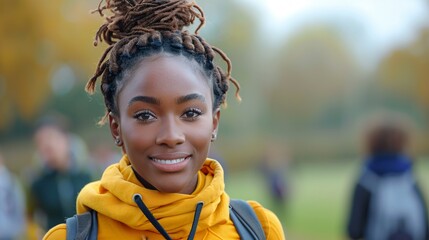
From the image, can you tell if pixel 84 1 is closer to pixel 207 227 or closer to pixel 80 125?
pixel 80 125

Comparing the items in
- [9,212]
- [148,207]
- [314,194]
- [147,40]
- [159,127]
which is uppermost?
[147,40]

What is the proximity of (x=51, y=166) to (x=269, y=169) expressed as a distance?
12.4 meters

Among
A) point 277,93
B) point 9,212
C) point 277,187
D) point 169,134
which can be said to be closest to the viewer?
point 169,134

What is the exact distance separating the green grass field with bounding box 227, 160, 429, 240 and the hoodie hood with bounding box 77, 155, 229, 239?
8765 mm

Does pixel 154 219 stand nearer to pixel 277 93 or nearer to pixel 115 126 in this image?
pixel 115 126

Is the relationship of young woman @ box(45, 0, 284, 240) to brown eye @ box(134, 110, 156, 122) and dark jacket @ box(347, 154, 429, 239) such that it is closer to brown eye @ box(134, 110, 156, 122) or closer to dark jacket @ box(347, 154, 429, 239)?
brown eye @ box(134, 110, 156, 122)

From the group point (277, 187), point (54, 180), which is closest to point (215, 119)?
point (54, 180)

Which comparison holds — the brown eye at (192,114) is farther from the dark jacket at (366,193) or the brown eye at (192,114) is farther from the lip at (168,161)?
the dark jacket at (366,193)

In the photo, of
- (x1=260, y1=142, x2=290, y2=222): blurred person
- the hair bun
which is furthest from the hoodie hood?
(x1=260, y1=142, x2=290, y2=222): blurred person

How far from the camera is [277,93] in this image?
33781 mm

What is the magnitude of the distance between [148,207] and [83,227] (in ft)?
0.77

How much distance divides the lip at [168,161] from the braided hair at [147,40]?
0.26 m

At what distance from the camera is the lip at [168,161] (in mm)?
2564

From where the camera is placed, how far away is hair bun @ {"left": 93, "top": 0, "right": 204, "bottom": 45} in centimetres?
270
